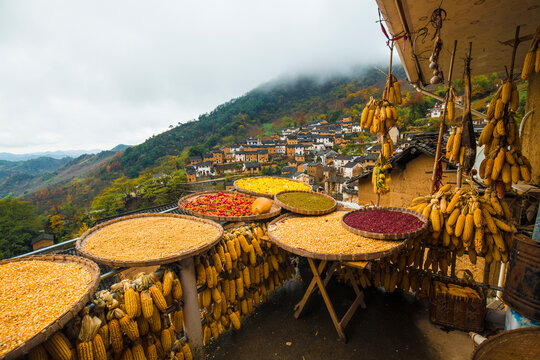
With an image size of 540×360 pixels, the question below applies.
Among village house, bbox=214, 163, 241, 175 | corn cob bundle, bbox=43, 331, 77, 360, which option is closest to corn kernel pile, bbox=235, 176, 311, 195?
corn cob bundle, bbox=43, 331, 77, 360

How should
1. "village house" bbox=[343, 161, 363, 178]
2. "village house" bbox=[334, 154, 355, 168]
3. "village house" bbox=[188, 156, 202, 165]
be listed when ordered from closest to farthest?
"village house" bbox=[343, 161, 363, 178], "village house" bbox=[334, 154, 355, 168], "village house" bbox=[188, 156, 202, 165]

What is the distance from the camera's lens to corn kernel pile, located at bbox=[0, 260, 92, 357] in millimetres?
1415

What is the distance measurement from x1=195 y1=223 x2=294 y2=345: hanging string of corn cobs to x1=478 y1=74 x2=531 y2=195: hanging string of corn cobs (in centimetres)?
290

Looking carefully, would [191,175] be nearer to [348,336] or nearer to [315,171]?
[315,171]

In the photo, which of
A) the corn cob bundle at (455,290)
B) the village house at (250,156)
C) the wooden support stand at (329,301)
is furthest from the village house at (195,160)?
the corn cob bundle at (455,290)

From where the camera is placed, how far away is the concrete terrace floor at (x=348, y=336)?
9.54 ft

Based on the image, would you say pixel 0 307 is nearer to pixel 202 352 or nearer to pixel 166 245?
pixel 166 245

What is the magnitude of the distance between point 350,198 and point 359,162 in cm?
2102

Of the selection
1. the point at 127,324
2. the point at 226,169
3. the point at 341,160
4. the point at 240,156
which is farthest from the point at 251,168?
the point at 127,324

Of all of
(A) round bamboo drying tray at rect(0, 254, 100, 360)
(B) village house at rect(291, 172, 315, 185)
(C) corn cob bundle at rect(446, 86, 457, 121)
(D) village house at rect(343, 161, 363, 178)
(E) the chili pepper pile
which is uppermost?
(C) corn cob bundle at rect(446, 86, 457, 121)

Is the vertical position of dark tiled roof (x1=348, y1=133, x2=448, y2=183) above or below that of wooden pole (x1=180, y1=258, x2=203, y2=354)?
above

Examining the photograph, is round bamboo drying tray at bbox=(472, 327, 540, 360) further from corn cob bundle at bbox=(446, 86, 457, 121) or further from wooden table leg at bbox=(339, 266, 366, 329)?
corn cob bundle at bbox=(446, 86, 457, 121)

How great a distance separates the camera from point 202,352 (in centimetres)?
288

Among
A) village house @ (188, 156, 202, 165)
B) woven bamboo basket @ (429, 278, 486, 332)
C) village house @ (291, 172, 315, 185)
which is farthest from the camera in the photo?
village house @ (188, 156, 202, 165)
